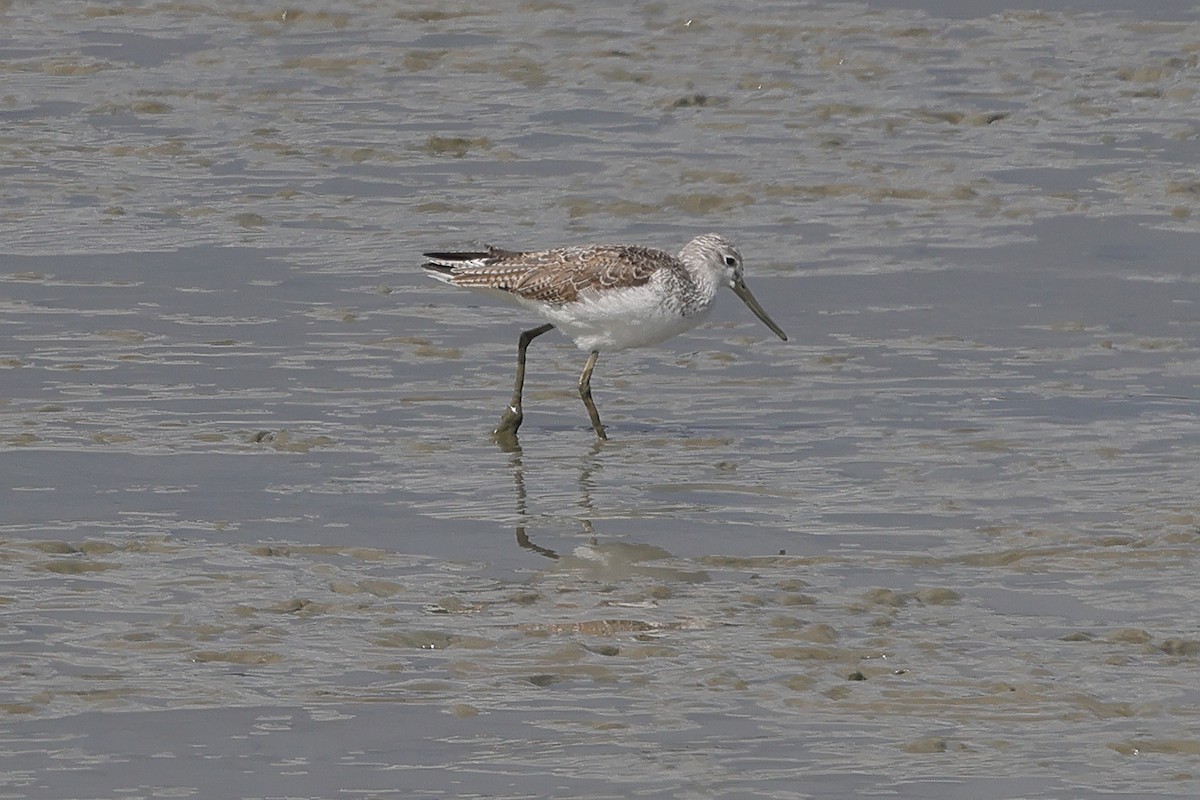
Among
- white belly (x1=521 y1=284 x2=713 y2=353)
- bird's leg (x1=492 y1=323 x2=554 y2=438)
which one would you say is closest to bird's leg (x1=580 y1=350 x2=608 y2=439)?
white belly (x1=521 y1=284 x2=713 y2=353)

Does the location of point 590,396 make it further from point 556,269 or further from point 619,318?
point 556,269

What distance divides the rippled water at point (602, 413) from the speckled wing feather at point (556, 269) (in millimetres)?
601

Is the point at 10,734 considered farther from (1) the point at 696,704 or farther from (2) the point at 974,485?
(2) the point at 974,485

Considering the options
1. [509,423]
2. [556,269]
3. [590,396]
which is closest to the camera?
[509,423]

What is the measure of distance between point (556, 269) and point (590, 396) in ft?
2.37

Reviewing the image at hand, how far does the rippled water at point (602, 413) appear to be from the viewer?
705 centimetres

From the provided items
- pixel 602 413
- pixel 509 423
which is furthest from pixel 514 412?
pixel 602 413

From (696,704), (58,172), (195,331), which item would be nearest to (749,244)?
(195,331)

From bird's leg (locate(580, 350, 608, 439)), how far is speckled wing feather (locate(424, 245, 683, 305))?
346mm

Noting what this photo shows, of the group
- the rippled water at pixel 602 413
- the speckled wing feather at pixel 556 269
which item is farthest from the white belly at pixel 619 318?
the rippled water at pixel 602 413

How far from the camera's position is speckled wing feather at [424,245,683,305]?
37.0ft

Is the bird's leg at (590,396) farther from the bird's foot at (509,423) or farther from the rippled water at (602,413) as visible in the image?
the bird's foot at (509,423)

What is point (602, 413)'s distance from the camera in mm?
11508

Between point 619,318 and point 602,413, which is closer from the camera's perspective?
point 619,318
